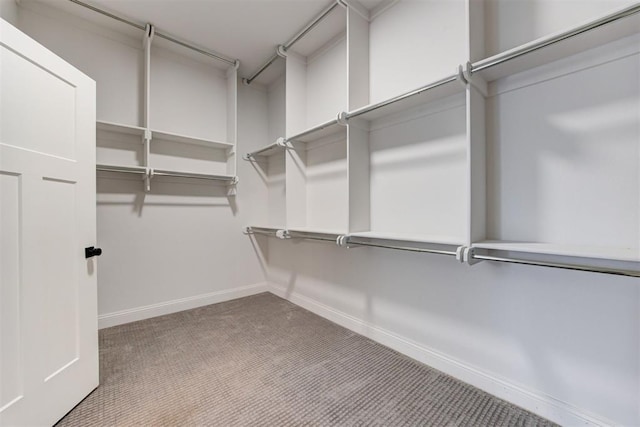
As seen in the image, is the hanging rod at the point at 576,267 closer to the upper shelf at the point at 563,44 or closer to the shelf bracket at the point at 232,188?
the upper shelf at the point at 563,44

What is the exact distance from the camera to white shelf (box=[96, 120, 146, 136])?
2.34 meters

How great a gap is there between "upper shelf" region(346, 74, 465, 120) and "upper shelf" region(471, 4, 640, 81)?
15 cm

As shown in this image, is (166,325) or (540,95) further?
(166,325)

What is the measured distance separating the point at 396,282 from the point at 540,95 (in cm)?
140

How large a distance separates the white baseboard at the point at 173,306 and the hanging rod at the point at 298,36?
99.0 inches

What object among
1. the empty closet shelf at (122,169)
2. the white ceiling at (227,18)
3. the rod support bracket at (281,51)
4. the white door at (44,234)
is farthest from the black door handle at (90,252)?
the rod support bracket at (281,51)

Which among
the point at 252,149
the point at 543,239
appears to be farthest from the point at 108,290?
the point at 543,239

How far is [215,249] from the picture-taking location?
10.3 feet

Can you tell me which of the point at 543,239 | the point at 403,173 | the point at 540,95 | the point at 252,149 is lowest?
the point at 543,239

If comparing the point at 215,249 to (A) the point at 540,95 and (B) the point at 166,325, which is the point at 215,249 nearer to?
(B) the point at 166,325

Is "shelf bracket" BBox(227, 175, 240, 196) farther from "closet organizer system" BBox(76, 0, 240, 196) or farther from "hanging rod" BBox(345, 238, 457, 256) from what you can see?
"hanging rod" BBox(345, 238, 457, 256)

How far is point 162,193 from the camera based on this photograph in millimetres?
2801

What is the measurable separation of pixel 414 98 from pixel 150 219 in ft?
8.53

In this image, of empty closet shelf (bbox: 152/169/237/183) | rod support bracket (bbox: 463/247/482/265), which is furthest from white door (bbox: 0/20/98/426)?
rod support bracket (bbox: 463/247/482/265)
